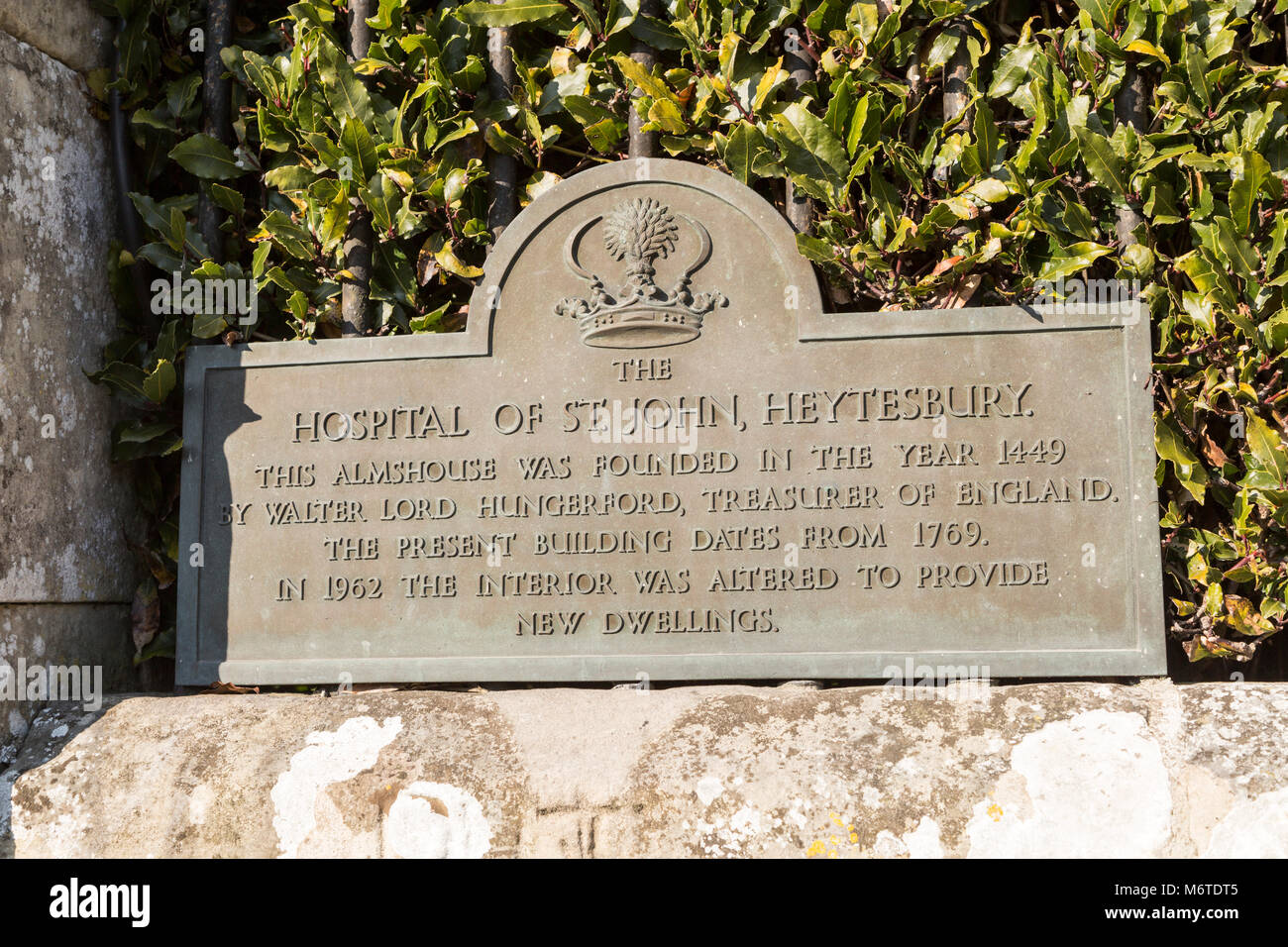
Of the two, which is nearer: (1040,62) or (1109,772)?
(1109,772)

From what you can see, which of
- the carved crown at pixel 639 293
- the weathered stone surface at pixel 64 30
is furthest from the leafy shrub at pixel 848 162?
the carved crown at pixel 639 293

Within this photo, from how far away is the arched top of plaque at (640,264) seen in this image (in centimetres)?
347

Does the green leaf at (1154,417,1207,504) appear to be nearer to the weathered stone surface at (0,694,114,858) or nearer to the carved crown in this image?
the carved crown

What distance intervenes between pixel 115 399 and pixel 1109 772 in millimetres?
3298

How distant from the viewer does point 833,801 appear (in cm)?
289

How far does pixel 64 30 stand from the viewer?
12.3 ft

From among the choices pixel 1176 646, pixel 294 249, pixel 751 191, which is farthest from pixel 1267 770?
pixel 294 249

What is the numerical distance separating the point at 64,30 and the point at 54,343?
3.51 feet

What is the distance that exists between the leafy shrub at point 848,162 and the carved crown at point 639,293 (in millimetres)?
275

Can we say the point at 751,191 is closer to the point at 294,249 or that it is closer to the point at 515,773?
the point at 294,249
